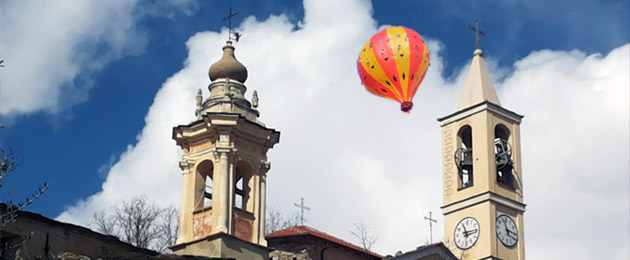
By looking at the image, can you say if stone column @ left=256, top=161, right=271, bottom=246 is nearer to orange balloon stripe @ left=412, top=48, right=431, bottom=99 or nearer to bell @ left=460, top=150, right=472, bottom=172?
orange balloon stripe @ left=412, top=48, right=431, bottom=99

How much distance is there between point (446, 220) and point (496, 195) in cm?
244

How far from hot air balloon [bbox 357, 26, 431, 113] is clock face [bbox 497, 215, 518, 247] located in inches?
475

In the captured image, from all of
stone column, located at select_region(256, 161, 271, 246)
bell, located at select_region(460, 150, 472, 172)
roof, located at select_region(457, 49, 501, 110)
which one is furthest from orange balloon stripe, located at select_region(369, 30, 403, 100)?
roof, located at select_region(457, 49, 501, 110)

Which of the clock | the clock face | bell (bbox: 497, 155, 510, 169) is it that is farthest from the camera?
bell (bbox: 497, 155, 510, 169)

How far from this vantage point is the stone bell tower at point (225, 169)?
40.6 metres

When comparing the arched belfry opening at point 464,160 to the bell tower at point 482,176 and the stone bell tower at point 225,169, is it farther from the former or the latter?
the stone bell tower at point 225,169

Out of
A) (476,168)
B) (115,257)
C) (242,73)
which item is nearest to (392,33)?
(242,73)

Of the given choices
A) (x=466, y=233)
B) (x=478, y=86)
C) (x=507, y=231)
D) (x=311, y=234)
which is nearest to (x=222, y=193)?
(x=311, y=234)

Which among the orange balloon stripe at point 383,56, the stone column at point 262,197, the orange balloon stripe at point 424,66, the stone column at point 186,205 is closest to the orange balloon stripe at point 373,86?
the orange balloon stripe at point 383,56

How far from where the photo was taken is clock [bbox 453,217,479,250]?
62188mm

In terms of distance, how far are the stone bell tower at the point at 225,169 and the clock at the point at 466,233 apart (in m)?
21.0

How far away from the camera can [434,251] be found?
144ft

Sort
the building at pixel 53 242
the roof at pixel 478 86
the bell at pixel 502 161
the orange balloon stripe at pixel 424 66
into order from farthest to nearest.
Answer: the roof at pixel 478 86, the bell at pixel 502 161, the orange balloon stripe at pixel 424 66, the building at pixel 53 242

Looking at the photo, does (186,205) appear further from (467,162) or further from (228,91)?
(467,162)
